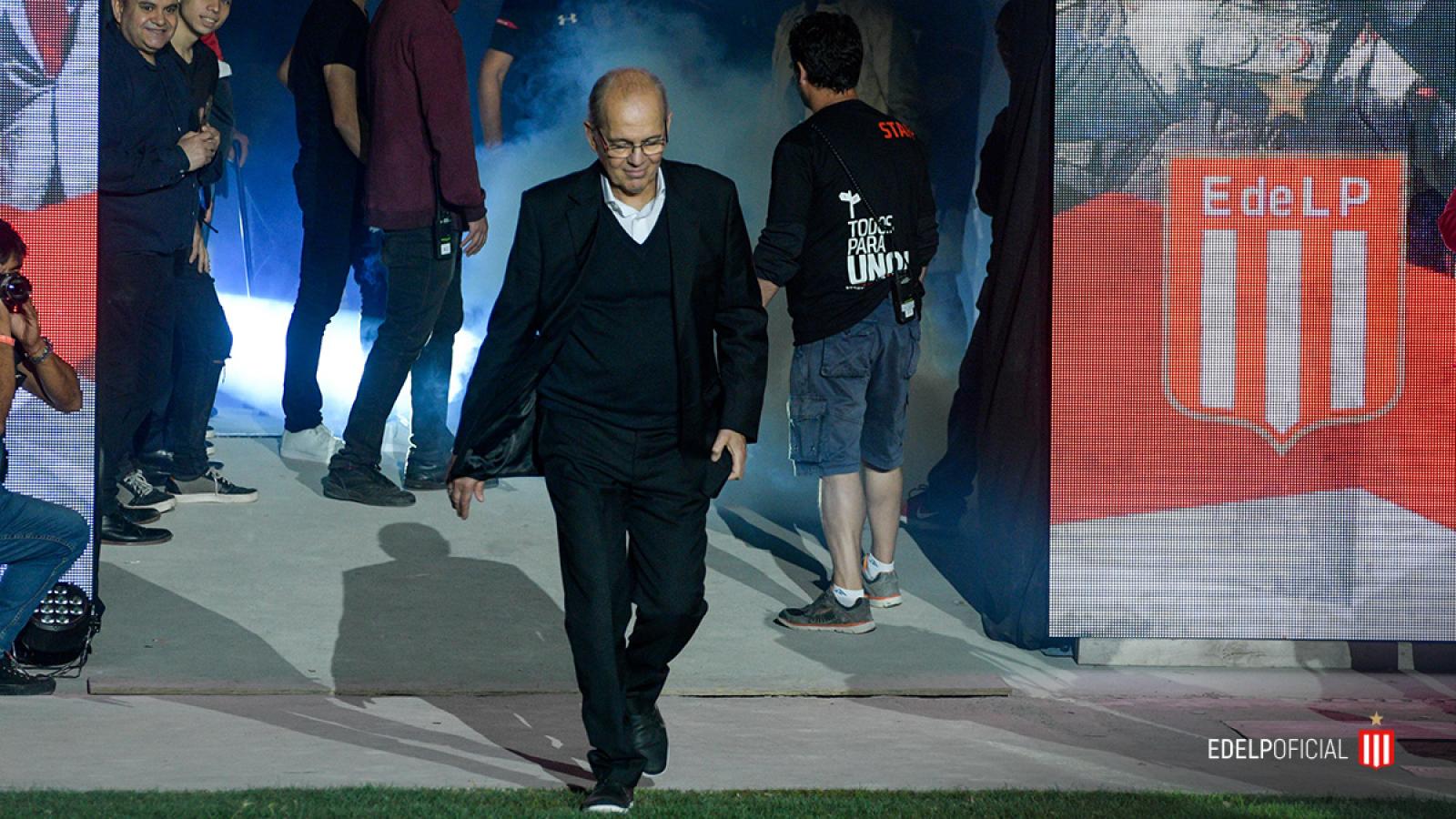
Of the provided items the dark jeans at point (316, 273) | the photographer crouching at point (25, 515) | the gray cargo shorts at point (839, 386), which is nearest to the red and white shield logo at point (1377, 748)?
the gray cargo shorts at point (839, 386)

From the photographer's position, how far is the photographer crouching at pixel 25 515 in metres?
6.41

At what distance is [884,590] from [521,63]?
3.63 m

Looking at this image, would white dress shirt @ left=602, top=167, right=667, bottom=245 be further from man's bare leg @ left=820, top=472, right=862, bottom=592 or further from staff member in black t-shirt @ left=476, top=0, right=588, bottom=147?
staff member in black t-shirt @ left=476, top=0, right=588, bottom=147

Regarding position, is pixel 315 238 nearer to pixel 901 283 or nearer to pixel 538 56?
pixel 538 56

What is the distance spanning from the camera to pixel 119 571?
791cm

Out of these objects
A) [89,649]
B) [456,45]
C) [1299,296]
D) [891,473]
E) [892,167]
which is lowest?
[89,649]

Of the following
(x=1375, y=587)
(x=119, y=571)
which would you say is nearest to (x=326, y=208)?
(x=119, y=571)

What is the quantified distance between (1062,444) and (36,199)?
367cm

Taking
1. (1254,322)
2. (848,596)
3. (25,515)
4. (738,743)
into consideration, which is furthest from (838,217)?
(25,515)

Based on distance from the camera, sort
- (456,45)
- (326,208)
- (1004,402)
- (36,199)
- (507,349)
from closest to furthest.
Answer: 1. (507,349)
2. (36,199)
3. (1004,402)
4. (456,45)
5. (326,208)

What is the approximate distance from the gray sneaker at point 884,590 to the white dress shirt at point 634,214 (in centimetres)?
277

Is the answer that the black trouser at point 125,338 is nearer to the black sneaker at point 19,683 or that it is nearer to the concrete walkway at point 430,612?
the concrete walkway at point 430,612

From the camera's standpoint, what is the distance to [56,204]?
687cm

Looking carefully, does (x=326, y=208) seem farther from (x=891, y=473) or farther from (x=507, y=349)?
(x=507, y=349)
